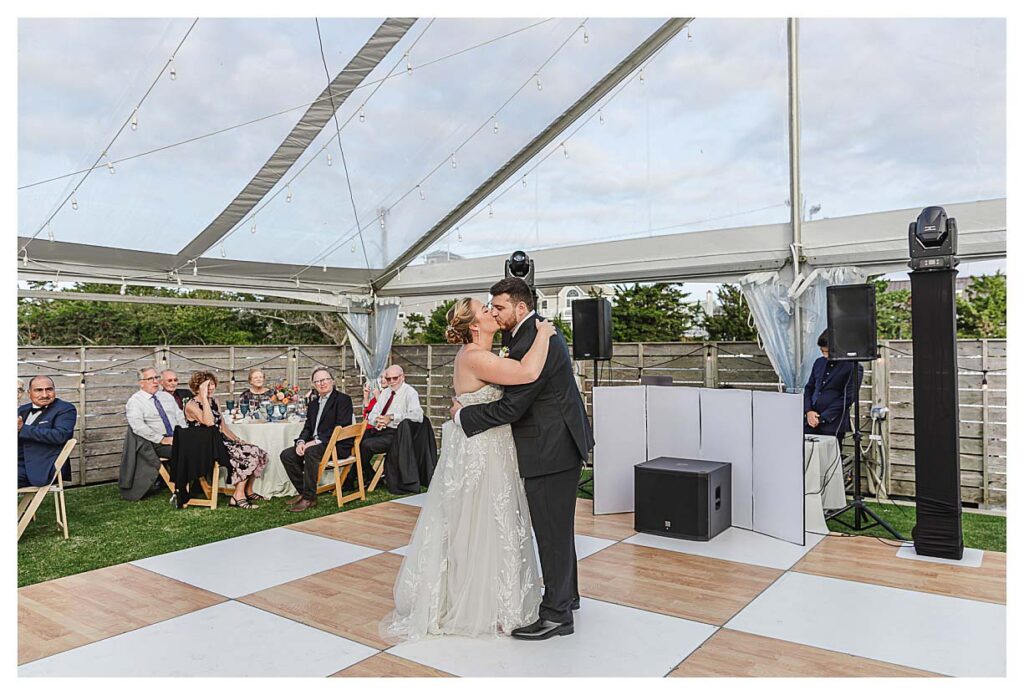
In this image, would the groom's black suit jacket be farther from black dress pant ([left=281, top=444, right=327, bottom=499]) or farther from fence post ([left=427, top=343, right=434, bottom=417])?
fence post ([left=427, top=343, right=434, bottom=417])

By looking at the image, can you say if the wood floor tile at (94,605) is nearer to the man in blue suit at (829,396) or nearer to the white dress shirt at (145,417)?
the white dress shirt at (145,417)

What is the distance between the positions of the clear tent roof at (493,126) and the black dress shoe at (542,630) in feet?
14.2

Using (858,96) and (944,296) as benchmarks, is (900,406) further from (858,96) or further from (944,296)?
(858,96)

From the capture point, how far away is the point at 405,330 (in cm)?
1320

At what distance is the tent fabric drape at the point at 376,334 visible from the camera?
9.91m

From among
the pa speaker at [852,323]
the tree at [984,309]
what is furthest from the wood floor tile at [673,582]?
the tree at [984,309]

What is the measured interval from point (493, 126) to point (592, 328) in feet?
7.10

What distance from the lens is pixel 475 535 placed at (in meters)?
3.56

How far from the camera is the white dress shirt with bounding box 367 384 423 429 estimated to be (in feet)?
24.0

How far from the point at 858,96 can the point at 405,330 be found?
8.70 meters

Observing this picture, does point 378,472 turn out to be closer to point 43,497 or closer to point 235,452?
point 235,452

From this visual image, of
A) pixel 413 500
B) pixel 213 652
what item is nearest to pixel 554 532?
pixel 213 652

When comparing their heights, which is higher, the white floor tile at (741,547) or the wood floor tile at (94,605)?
the white floor tile at (741,547)

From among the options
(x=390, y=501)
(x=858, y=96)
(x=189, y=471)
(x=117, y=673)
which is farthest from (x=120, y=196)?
(x=858, y=96)
